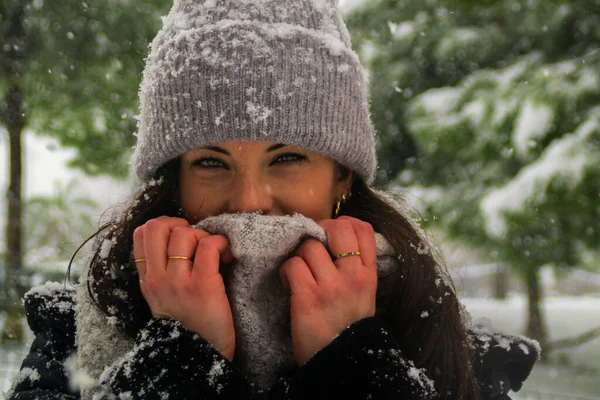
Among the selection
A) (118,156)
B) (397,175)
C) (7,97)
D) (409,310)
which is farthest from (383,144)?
(409,310)

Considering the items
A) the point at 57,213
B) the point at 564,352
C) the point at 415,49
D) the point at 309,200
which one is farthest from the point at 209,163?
the point at 57,213

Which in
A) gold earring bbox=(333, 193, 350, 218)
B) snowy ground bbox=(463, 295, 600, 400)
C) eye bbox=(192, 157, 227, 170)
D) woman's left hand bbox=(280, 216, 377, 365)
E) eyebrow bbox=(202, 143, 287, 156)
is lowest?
snowy ground bbox=(463, 295, 600, 400)

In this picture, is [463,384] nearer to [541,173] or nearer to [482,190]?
[541,173]

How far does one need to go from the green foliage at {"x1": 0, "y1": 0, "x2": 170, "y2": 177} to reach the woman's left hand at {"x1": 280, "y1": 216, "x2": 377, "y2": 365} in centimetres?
454

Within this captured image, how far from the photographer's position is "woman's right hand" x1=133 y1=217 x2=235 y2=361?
135 centimetres

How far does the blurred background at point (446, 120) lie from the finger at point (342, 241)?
87 cm

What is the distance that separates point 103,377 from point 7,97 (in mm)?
5705

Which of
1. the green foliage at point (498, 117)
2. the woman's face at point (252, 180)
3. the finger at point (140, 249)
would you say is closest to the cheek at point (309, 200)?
the woman's face at point (252, 180)

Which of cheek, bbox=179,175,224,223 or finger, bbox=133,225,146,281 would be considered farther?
cheek, bbox=179,175,224,223

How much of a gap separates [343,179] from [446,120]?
4.69m

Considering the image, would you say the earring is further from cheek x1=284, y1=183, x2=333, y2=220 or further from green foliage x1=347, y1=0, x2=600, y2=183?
green foliage x1=347, y1=0, x2=600, y2=183

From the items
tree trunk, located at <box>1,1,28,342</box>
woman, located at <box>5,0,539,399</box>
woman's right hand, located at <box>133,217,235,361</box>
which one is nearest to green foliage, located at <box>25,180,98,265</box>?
tree trunk, located at <box>1,1,28,342</box>

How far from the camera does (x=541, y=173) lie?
4441mm

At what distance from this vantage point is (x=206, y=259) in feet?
4.44
